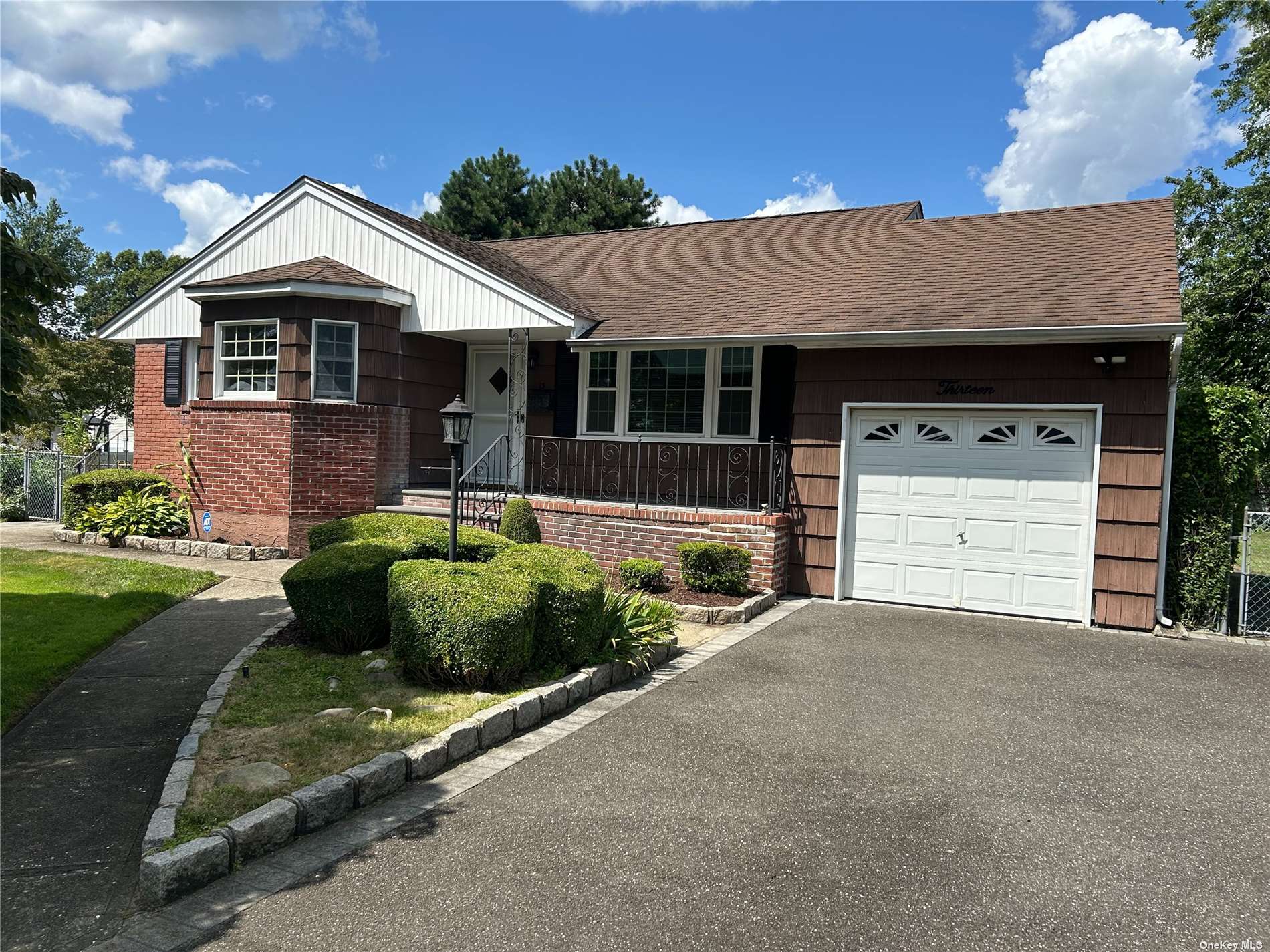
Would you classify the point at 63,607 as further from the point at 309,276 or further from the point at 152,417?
the point at 152,417

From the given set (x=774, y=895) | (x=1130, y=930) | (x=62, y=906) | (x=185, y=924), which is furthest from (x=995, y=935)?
(x=62, y=906)

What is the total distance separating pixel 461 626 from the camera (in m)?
5.72

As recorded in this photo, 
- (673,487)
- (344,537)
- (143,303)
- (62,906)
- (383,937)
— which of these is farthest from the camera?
(143,303)

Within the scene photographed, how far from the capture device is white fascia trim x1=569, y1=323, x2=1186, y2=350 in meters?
8.39

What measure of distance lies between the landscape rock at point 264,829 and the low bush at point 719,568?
6.10 m

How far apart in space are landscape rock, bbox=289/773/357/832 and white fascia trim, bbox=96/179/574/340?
8122mm

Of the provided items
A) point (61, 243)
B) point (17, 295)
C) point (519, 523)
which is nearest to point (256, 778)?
point (17, 295)

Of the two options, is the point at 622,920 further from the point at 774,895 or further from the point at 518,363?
the point at 518,363

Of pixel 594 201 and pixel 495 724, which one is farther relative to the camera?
pixel 594 201

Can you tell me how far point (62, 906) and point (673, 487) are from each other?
29.9 feet

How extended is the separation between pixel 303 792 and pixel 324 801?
0.39ft

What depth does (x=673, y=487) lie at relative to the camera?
12.0 meters

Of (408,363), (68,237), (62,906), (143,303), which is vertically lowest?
(62,906)

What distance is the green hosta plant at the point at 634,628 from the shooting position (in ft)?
23.0
